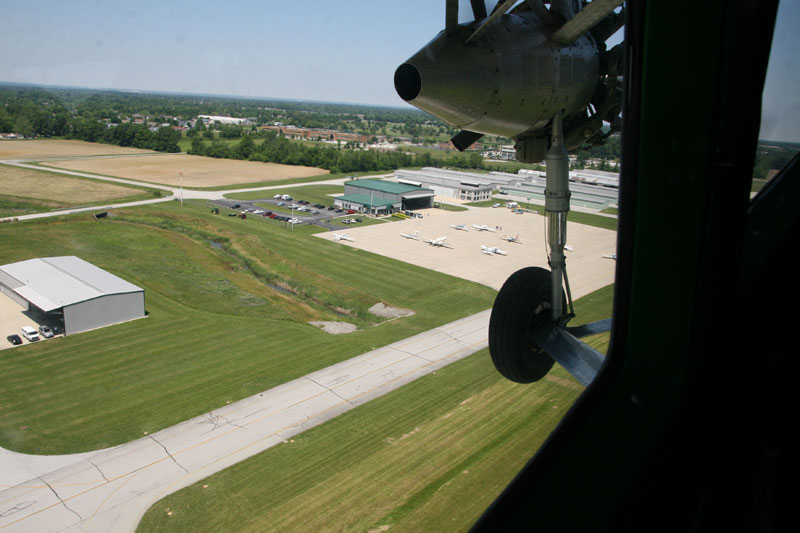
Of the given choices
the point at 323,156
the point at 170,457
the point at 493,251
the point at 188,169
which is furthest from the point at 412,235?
the point at 188,169

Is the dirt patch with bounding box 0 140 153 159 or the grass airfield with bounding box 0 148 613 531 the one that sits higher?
the dirt patch with bounding box 0 140 153 159

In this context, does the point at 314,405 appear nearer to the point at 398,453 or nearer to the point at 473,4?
the point at 398,453

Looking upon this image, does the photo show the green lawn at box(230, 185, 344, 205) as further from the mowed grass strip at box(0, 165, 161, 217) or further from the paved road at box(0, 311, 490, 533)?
the paved road at box(0, 311, 490, 533)

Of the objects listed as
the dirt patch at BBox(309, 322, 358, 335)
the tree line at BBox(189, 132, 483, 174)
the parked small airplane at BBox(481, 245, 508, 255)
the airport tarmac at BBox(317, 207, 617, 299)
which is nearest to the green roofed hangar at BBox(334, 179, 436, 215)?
the airport tarmac at BBox(317, 207, 617, 299)

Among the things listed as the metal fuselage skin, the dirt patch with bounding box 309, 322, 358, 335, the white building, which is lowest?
the dirt patch with bounding box 309, 322, 358, 335

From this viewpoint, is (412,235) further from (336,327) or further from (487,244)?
(336,327)

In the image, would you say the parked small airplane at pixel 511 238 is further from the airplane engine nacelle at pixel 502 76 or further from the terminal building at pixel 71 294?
the airplane engine nacelle at pixel 502 76
